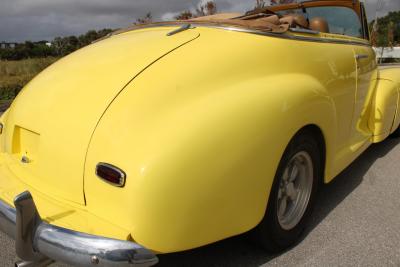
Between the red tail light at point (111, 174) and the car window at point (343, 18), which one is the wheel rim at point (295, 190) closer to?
the red tail light at point (111, 174)

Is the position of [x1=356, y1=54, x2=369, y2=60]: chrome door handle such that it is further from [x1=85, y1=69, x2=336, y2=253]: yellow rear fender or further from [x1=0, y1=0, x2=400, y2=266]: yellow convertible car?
[x1=85, y1=69, x2=336, y2=253]: yellow rear fender

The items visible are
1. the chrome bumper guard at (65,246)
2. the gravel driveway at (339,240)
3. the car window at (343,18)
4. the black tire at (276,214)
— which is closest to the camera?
the chrome bumper guard at (65,246)

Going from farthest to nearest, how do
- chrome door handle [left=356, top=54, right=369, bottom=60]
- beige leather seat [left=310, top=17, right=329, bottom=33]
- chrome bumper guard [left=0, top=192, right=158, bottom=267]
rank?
beige leather seat [left=310, top=17, right=329, bottom=33] → chrome door handle [left=356, top=54, right=369, bottom=60] → chrome bumper guard [left=0, top=192, right=158, bottom=267]

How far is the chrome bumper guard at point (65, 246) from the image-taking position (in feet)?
5.56

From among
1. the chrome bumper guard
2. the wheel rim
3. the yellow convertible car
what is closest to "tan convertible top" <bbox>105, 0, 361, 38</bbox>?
the yellow convertible car

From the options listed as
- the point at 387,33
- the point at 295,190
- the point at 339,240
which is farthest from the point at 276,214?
the point at 387,33

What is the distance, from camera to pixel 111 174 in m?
1.83

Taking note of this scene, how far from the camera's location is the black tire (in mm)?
2250

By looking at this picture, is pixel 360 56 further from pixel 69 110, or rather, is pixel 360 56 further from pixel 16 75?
pixel 16 75

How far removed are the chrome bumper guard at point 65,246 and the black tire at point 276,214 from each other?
78 cm

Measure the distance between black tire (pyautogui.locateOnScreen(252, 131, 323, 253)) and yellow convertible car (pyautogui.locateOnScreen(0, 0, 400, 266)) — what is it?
0.01 meters

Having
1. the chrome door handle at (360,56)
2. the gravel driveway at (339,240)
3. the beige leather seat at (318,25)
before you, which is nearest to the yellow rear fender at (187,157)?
the gravel driveway at (339,240)

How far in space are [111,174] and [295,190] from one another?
134 centimetres

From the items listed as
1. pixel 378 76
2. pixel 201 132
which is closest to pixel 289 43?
pixel 201 132
